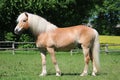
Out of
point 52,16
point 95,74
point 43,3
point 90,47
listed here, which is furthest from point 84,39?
point 52,16

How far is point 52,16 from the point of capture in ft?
111

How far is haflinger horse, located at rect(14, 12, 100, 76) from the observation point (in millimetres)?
12633

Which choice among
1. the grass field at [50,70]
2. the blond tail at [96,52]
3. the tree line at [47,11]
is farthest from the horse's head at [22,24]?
the tree line at [47,11]

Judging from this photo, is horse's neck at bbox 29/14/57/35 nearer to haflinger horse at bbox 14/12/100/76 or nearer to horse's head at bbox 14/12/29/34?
haflinger horse at bbox 14/12/100/76

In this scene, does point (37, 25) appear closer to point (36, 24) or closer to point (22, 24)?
point (36, 24)

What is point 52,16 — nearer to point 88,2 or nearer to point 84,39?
point 88,2

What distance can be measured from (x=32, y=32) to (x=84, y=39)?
1.83m

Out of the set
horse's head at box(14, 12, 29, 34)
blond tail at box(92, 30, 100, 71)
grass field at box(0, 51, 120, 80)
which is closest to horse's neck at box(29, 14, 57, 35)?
horse's head at box(14, 12, 29, 34)

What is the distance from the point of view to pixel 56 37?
504 inches

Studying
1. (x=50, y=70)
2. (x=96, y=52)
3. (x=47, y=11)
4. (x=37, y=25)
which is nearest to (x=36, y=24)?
(x=37, y=25)

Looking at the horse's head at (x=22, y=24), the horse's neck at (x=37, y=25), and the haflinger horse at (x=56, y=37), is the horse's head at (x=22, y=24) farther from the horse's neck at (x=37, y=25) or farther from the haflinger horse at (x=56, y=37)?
the horse's neck at (x=37, y=25)

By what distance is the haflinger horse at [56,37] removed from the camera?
1263 cm

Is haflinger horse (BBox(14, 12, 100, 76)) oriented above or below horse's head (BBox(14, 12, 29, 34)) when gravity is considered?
below

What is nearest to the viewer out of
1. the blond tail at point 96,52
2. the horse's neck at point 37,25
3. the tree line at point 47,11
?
the horse's neck at point 37,25
